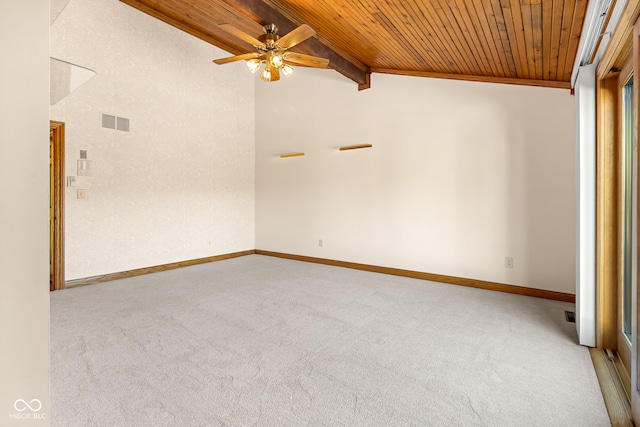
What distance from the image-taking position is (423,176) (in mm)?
4883

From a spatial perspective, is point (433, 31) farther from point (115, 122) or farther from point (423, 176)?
point (115, 122)

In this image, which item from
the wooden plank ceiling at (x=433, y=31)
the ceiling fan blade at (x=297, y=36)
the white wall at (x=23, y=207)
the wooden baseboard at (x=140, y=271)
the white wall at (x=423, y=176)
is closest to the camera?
the white wall at (x=23, y=207)

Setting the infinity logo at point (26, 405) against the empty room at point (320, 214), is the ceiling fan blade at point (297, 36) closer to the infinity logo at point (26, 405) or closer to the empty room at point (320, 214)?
the empty room at point (320, 214)

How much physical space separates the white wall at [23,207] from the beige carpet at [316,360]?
1495mm

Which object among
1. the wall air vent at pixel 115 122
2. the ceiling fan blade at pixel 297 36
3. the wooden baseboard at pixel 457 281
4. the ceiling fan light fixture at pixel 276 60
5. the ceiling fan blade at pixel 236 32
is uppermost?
the ceiling fan blade at pixel 236 32

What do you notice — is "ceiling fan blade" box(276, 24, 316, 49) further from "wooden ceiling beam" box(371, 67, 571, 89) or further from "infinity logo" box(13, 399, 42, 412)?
"infinity logo" box(13, 399, 42, 412)

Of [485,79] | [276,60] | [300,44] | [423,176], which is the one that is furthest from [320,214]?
[485,79]

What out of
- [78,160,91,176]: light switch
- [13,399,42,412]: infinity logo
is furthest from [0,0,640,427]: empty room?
[78,160,91,176]: light switch

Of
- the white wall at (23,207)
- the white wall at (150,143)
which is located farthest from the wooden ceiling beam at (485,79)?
the white wall at (23,207)

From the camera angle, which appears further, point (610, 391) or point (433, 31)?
point (433, 31)

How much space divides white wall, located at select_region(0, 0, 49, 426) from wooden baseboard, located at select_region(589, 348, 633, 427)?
2455 millimetres

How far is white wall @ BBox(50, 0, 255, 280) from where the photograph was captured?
178 inches

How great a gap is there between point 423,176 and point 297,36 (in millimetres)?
2648

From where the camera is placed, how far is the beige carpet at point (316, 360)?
71.1 inches
